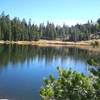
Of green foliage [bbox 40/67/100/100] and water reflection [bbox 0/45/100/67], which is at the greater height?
green foliage [bbox 40/67/100/100]

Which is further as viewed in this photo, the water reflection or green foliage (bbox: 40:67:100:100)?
the water reflection

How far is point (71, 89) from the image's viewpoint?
21.0ft

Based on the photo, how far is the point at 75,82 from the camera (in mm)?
6309

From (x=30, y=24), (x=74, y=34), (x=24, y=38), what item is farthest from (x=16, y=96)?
(x=74, y=34)

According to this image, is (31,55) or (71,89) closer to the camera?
(71,89)

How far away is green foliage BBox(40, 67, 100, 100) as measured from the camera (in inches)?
245

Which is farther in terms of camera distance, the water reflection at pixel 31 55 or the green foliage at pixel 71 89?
the water reflection at pixel 31 55

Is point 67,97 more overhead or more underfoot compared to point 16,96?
more overhead

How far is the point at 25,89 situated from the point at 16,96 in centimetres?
269

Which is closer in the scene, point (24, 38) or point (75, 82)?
point (75, 82)

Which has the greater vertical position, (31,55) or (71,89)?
(71,89)

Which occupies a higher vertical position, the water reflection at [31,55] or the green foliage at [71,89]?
the green foliage at [71,89]

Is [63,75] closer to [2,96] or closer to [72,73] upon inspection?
[72,73]

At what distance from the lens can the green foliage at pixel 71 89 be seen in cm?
621
